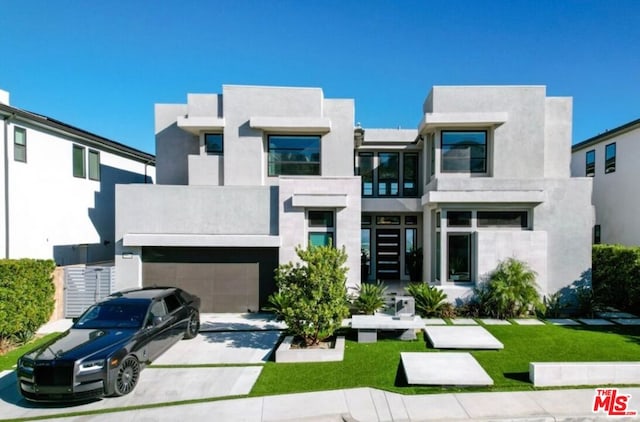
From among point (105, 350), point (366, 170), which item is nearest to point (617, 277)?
point (366, 170)

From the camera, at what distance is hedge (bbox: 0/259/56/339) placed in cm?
893

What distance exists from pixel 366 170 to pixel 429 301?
759cm

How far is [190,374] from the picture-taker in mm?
7348

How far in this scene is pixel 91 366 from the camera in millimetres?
6184

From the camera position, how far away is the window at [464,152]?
12.9 m

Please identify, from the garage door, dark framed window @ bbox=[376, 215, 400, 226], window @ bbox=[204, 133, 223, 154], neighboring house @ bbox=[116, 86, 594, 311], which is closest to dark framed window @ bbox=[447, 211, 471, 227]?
neighboring house @ bbox=[116, 86, 594, 311]

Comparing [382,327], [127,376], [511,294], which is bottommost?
[127,376]

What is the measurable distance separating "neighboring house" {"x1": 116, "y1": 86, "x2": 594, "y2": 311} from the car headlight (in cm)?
570

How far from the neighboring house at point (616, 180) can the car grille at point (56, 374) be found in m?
21.9

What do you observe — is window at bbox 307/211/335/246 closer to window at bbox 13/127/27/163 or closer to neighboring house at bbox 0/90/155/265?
neighboring house at bbox 0/90/155/265

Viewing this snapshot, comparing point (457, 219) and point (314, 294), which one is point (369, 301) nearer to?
point (314, 294)

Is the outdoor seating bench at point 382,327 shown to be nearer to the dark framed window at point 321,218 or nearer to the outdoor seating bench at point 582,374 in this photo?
the outdoor seating bench at point 582,374

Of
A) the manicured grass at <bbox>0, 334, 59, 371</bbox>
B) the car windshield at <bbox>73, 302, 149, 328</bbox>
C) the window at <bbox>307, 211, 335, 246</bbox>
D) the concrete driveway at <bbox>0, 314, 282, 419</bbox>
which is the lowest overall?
the manicured grass at <bbox>0, 334, 59, 371</bbox>

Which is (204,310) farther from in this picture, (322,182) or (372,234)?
(372,234)
